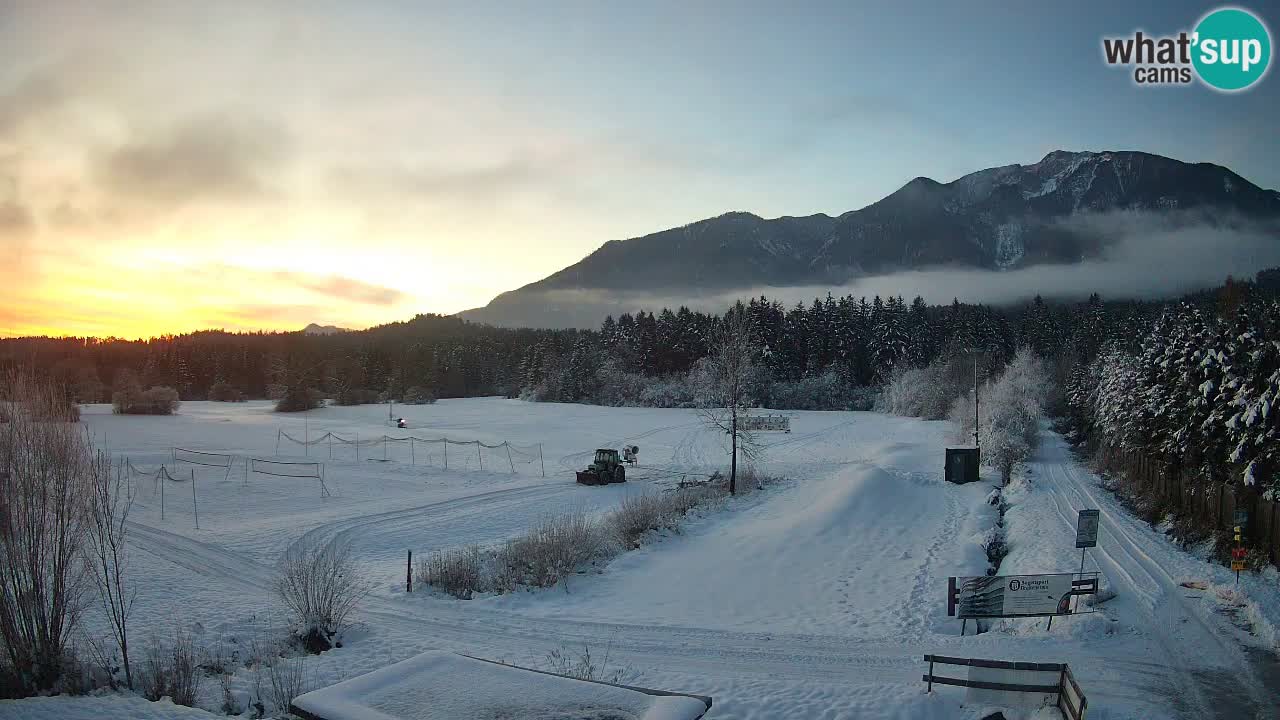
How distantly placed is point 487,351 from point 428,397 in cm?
2870

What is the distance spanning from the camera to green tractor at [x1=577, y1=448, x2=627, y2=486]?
39562 mm

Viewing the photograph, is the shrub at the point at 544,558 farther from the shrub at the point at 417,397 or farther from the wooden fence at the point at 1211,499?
the shrub at the point at 417,397

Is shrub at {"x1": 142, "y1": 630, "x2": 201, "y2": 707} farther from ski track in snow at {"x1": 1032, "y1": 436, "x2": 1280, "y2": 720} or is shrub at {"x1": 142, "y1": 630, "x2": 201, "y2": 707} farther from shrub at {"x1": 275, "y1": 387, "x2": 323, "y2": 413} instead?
shrub at {"x1": 275, "y1": 387, "x2": 323, "y2": 413}

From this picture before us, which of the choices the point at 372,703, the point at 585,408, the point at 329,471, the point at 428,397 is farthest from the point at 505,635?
the point at 428,397

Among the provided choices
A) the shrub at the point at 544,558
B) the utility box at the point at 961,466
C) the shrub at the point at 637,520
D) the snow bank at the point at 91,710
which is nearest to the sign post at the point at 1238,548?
the shrub at the point at 637,520

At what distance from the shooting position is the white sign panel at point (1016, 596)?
15.4m

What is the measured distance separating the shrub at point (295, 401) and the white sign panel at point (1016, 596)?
88368 millimetres

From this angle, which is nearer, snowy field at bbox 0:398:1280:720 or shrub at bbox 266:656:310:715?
shrub at bbox 266:656:310:715

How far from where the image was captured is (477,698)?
7.08m

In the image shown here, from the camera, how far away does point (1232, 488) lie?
2294 centimetres

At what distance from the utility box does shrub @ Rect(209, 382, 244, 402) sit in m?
103

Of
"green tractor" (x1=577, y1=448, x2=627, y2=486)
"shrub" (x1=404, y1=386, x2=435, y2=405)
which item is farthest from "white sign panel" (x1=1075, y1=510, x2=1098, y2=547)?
"shrub" (x1=404, y1=386, x2=435, y2=405)

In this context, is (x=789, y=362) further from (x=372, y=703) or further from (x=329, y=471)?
(x=372, y=703)

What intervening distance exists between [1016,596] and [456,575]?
1442 cm
